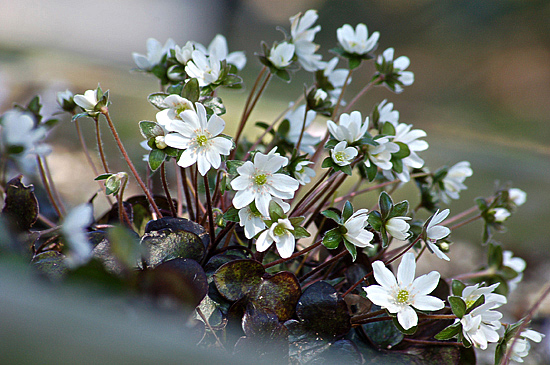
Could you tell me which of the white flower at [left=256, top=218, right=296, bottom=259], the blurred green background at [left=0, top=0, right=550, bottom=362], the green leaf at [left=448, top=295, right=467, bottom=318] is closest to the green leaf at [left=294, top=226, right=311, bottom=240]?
the white flower at [left=256, top=218, right=296, bottom=259]

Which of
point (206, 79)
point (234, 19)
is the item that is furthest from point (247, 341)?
point (234, 19)

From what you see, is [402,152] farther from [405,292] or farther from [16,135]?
[16,135]

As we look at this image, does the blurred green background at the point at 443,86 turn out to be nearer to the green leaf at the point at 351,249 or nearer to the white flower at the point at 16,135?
the white flower at the point at 16,135

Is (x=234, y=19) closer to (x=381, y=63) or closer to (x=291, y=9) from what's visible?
(x=291, y=9)

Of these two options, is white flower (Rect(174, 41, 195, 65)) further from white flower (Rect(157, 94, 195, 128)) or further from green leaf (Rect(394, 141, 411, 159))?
green leaf (Rect(394, 141, 411, 159))

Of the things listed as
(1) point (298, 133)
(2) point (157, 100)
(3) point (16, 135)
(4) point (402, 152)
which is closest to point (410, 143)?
(4) point (402, 152)

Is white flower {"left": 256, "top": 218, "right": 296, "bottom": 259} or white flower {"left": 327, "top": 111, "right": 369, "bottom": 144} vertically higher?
white flower {"left": 327, "top": 111, "right": 369, "bottom": 144}
